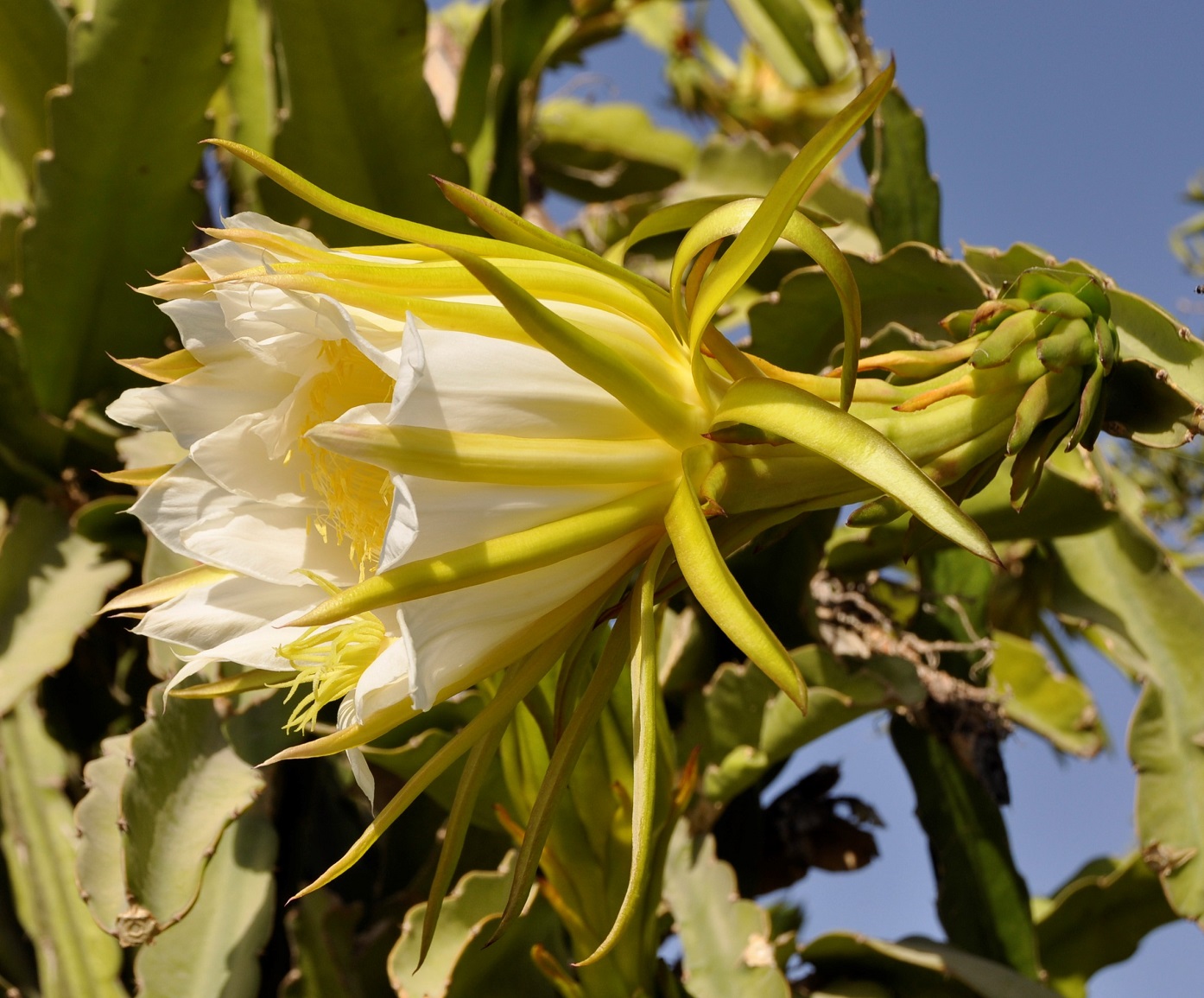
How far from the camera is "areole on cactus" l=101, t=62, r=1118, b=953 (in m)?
0.55

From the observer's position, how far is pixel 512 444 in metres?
0.57

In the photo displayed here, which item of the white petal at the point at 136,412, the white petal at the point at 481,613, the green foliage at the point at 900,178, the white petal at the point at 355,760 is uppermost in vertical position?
the green foliage at the point at 900,178

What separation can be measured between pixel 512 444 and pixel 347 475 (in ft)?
0.56

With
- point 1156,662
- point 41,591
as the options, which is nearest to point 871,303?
point 1156,662

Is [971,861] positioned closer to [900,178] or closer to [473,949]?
[473,949]

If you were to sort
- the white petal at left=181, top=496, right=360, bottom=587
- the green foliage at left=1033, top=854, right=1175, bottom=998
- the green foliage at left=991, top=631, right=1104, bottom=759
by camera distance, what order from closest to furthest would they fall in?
the white petal at left=181, top=496, right=360, bottom=587 → the green foliage at left=1033, top=854, right=1175, bottom=998 → the green foliage at left=991, top=631, right=1104, bottom=759

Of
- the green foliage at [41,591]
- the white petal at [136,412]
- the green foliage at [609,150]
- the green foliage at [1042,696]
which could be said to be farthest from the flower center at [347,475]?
the green foliage at [609,150]

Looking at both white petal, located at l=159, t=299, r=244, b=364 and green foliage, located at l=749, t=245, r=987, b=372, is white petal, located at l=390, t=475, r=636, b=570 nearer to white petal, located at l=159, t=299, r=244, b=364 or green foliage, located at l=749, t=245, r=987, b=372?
white petal, located at l=159, t=299, r=244, b=364

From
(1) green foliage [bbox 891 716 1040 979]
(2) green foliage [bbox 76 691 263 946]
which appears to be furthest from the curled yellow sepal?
(1) green foliage [bbox 891 716 1040 979]

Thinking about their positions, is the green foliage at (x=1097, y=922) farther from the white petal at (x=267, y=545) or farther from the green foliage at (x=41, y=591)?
the green foliage at (x=41, y=591)

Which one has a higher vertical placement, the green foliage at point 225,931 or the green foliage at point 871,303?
the green foliage at point 871,303

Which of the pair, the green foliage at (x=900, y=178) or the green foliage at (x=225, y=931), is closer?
the green foliage at (x=225, y=931)

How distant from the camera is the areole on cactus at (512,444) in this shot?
55cm

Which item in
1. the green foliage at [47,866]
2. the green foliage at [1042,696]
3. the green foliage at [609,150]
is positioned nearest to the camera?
the green foliage at [47,866]
